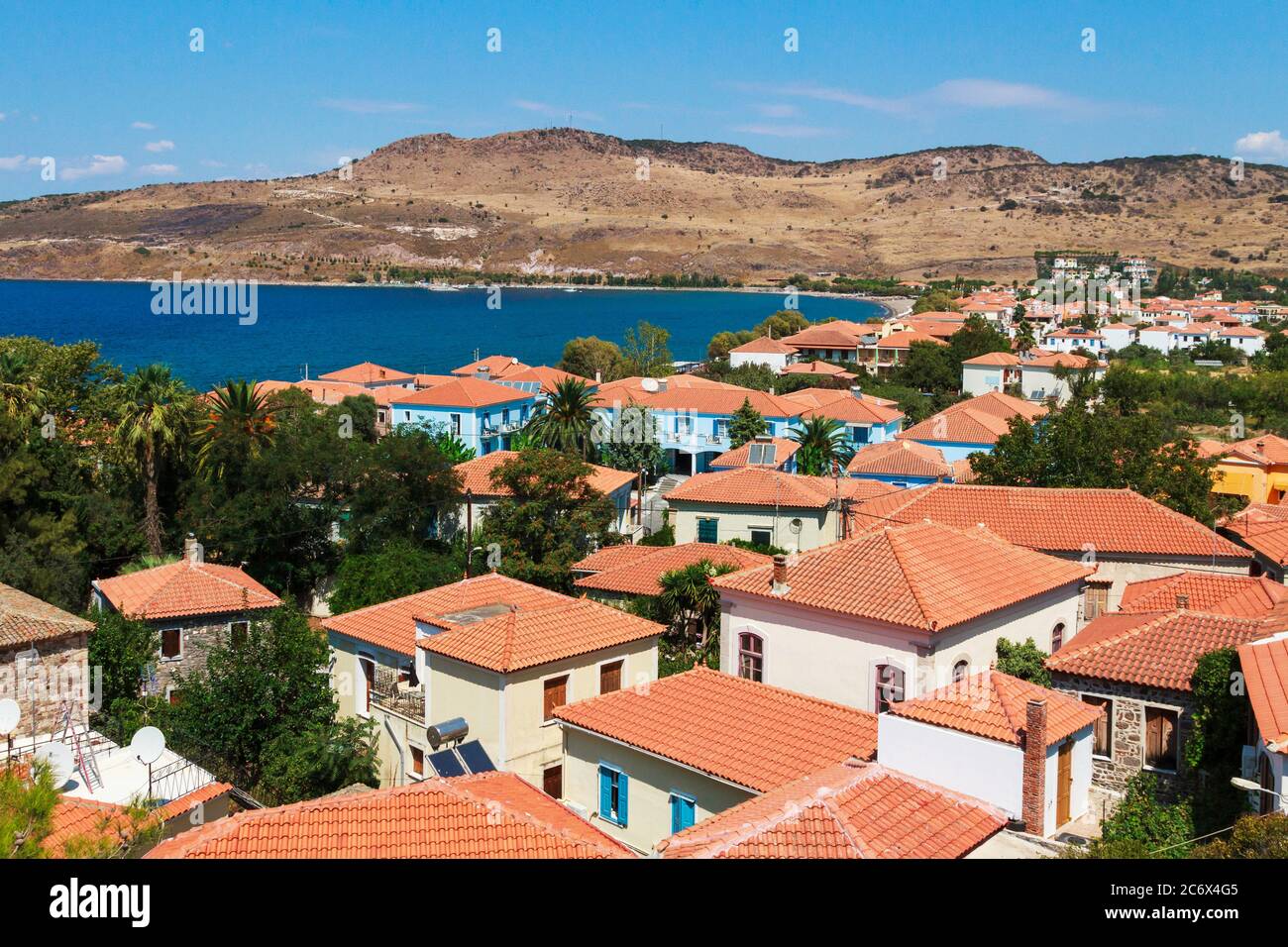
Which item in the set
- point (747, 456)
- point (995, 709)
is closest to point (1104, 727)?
point (995, 709)

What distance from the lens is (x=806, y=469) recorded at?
1902 inches

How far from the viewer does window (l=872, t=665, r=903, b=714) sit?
60.8 feet

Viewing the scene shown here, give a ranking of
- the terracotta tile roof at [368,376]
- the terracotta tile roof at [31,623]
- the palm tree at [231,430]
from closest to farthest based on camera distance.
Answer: the terracotta tile roof at [31,623] < the palm tree at [231,430] < the terracotta tile roof at [368,376]

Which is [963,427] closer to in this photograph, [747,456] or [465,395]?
[747,456]

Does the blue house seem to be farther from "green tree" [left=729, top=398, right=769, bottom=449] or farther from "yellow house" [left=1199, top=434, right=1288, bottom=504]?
"yellow house" [left=1199, top=434, right=1288, bottom=504]

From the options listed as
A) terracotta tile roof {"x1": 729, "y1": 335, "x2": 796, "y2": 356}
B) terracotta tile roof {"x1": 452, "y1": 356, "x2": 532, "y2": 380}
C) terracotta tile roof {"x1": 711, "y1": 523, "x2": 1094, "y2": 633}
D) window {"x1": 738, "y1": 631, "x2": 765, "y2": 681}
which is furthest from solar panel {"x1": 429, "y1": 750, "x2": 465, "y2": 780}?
terracotta tile roof {"x1": 729, "y1": 335, "x2": 796, "y2": 356}

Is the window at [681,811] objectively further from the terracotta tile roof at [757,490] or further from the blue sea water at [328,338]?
the blue sea water at [328,338]

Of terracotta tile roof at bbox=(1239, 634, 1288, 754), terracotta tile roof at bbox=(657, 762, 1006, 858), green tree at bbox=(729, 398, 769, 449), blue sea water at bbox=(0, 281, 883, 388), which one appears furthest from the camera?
blue sea water at bbox=(0, 281, 883, 388)

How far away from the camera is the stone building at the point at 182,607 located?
2698 centimetres

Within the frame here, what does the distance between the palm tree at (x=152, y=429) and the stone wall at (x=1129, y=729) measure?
29.7 meters

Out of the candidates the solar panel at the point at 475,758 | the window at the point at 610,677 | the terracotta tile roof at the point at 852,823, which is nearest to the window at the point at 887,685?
the window at the point at 610,677

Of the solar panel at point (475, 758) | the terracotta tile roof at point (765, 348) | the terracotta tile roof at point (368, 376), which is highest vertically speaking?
the terracotta tile roof at point (765, 348)

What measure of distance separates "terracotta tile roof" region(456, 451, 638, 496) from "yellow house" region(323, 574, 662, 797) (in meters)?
15.0

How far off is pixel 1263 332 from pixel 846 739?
110 metres
